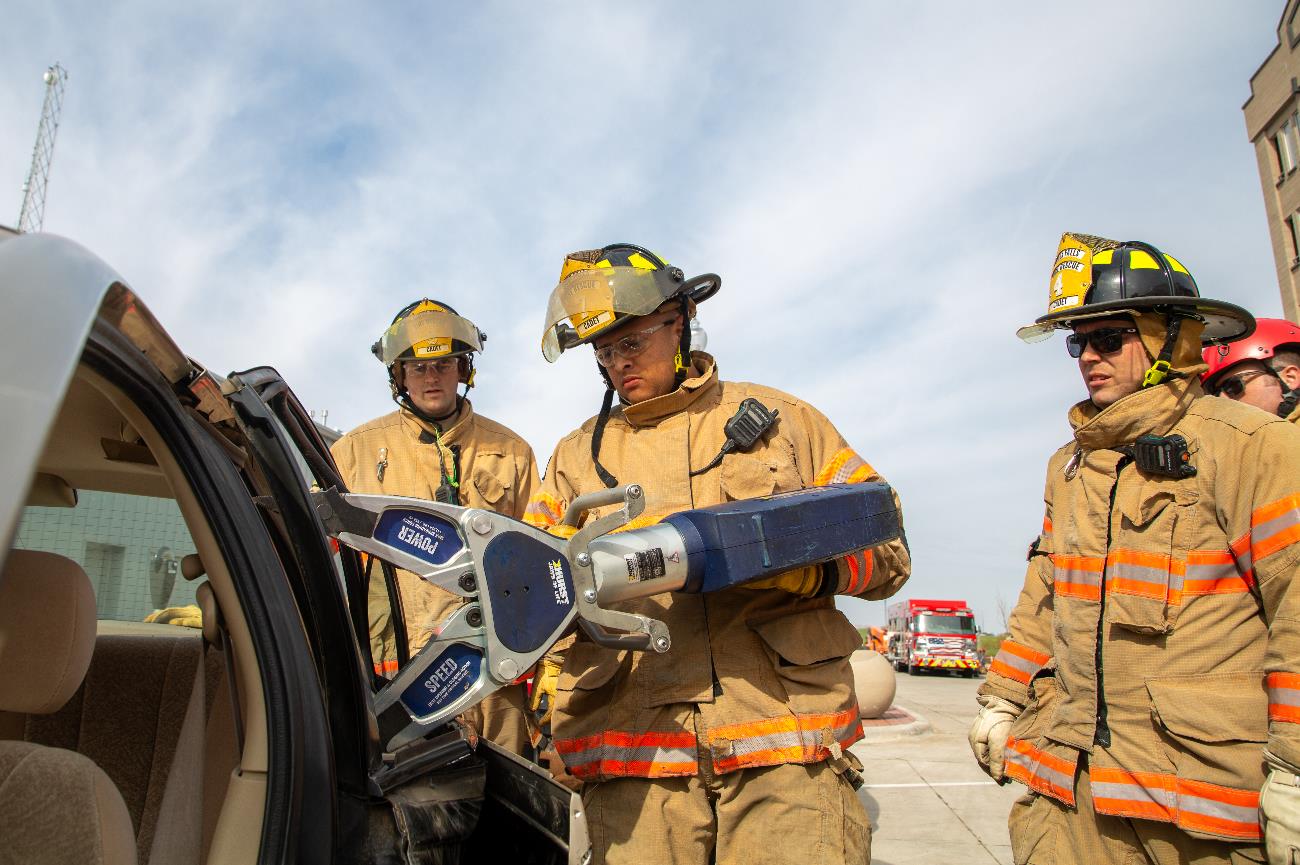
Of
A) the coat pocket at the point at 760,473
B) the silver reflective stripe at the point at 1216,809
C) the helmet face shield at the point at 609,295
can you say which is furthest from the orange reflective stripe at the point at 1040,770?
the helmet face shield at the point at 609,295

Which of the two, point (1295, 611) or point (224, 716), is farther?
point (1295, 611)

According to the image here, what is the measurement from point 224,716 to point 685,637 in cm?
111

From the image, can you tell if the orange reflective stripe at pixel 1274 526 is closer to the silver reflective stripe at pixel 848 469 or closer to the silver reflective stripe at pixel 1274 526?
the silver reflective stripe at pixel 1274 526

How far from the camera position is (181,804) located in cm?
162

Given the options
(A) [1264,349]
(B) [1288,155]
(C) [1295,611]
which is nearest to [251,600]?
(C) [1295,611]

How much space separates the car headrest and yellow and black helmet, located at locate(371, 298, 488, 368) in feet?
8.83

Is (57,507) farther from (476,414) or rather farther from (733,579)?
(476,414)

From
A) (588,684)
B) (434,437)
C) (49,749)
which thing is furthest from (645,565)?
(434,437)

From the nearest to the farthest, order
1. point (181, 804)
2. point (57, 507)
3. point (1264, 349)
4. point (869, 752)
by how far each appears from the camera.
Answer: point (181, 804)
point (57, 507)
point (1264, 349)
point (869, 752)

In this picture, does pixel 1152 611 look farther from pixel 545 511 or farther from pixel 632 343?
pixel 545 511

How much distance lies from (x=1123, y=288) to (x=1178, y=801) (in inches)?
57.6

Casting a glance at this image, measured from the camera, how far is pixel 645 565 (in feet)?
6.34

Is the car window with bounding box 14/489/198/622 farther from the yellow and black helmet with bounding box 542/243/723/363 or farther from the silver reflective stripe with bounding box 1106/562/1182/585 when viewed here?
the silver reflective stripe with bounding box 1106/562/1182/585

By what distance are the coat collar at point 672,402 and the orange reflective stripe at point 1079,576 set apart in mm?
1198
